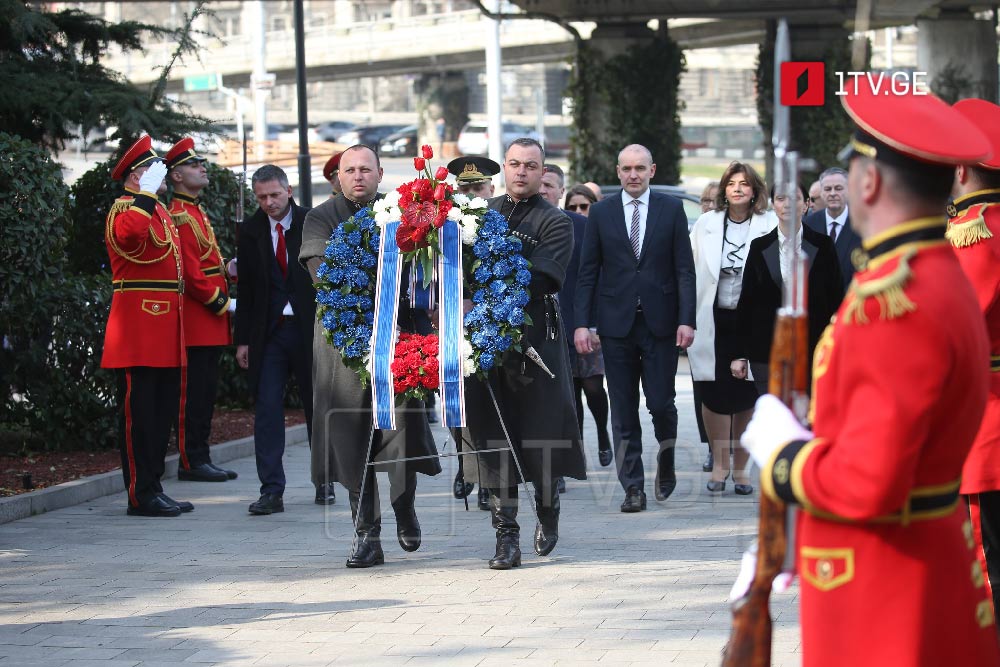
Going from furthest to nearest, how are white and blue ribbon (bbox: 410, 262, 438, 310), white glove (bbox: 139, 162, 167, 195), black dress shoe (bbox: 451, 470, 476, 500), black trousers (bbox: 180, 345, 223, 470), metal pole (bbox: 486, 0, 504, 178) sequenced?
metal pole (bbox: 486, 0, 504, 178), black trousers (bbox: 180, 345, 223, 470), black dress shoe (bbox: 451, 470, 476, 500), white glove (bbox: 139, 162, 167, 195), white and blue ribbon (bbox: 410, 262, 438, 310)

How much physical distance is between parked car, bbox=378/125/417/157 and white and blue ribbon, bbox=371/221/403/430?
2318 inches

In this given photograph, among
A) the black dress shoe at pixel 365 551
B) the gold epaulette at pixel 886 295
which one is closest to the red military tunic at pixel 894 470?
the gold epaulette at pixel 886 295

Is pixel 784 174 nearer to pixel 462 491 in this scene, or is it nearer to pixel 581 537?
pixel 581 537

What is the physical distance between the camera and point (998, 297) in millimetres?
4824

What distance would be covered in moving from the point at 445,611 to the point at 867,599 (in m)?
3.70

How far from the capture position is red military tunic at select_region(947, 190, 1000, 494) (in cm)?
482

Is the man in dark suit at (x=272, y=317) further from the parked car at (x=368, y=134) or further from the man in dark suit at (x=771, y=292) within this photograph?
the parked car at (x=368, y=134)

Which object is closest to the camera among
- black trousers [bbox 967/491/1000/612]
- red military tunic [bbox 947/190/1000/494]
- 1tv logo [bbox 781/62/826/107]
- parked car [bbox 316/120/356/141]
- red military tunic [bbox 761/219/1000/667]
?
red military tunic [bbox 761/219/1000/667]

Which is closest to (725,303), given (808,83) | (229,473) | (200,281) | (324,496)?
(324,496)

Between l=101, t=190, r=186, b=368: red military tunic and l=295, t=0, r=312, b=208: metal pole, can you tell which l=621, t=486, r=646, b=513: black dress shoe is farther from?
l=295, t=0, r=312, b=208: metal pole

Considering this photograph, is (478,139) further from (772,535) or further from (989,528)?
(772,535)

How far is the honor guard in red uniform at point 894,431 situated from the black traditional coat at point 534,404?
4.40 metres

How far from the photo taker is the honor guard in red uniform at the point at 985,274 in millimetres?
4832

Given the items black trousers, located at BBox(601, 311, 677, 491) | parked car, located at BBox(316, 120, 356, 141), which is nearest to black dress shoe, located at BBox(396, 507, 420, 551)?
black trousers, located at BBox(601, 311, 677, 491)
